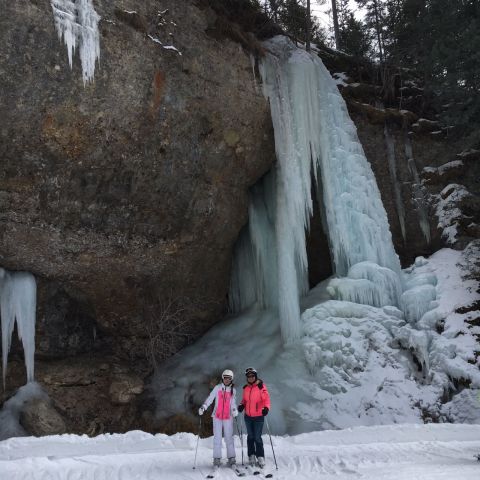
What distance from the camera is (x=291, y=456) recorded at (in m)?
6.80

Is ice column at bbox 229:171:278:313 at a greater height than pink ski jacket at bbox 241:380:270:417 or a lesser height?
greater

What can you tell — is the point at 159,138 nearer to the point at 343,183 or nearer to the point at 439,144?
the point at 343,183

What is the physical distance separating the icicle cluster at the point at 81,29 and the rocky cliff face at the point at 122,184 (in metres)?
0.18

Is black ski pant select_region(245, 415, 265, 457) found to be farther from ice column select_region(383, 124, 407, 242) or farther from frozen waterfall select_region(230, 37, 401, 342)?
ice column select_region(383, 124, 407, 242)

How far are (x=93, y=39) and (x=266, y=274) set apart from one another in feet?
25.8

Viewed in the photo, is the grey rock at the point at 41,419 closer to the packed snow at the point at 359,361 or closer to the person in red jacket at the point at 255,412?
the packed snow at the point at 359,361

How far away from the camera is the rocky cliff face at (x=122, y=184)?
10.4m

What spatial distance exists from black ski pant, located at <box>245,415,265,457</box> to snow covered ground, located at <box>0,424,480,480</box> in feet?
0.88

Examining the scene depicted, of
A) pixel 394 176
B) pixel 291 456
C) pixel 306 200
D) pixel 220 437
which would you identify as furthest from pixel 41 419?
pixel 394 176

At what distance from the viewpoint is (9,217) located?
11.0m

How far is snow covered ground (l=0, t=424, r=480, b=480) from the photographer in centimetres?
573

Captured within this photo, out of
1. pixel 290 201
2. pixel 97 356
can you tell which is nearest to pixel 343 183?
pixel 290 201

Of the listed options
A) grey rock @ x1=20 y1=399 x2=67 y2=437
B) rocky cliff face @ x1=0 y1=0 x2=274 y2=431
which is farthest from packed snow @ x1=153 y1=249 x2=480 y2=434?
grey rock @ x1=20 y1=399 x2=67 y2=437

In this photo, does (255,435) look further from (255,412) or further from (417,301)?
(417,301)
